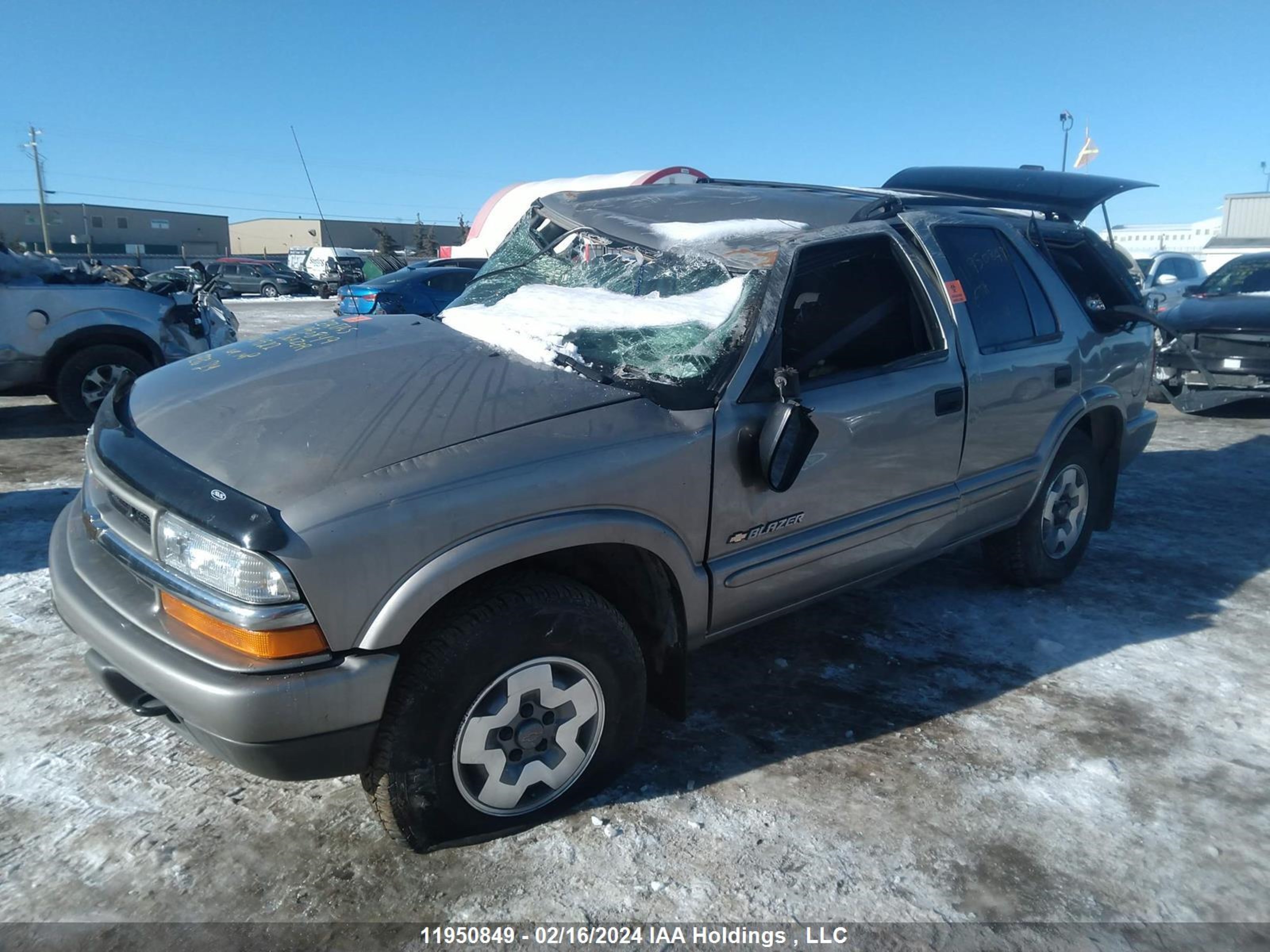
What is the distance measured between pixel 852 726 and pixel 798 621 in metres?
0.90

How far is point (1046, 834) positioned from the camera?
2.69m

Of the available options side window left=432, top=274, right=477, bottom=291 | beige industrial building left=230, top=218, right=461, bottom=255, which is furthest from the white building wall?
beige industrial building left=230, top=218, right=461, bottom=255

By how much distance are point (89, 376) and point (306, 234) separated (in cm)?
6871

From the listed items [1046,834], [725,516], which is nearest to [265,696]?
[725,516]

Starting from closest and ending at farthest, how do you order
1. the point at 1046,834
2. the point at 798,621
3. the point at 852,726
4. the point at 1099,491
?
the point at 1046,834
the point at 852,726
the point at 798,621
the point at 1099,491

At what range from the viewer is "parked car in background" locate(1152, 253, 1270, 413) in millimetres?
8516

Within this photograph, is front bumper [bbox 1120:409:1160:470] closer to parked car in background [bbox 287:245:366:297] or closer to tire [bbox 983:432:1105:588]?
tire [bbox 983:432:1105:588]

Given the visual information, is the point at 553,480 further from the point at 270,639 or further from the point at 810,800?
the point at 810,800

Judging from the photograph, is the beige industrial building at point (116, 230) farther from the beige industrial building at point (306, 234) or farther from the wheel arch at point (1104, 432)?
the wheel arch at point (1104, 432)

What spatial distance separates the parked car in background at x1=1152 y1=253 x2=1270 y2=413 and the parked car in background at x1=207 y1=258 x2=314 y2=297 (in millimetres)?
30770

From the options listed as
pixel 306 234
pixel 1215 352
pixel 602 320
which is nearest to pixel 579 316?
pixel 602 320

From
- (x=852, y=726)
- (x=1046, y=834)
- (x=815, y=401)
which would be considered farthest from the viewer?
(x=852, y=726)

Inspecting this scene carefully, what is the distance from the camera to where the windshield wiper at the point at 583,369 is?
111 inches

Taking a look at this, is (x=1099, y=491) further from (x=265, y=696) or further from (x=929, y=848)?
(x=265, y=696)
